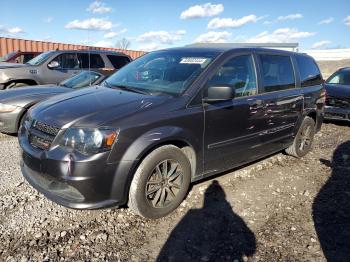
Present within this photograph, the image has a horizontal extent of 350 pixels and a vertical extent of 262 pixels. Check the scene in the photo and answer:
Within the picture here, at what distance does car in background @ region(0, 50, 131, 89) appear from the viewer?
339 inches

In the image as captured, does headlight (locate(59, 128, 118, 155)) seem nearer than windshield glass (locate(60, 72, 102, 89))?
Yes

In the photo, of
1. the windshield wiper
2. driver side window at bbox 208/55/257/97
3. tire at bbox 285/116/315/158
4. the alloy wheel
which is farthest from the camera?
tire at bbox 285/116/315/158

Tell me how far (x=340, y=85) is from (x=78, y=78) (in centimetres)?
704

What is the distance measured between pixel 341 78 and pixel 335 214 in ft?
24.6

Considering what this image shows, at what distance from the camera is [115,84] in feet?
14.3

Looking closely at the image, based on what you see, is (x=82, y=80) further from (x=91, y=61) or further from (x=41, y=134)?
(x=41, y=134)

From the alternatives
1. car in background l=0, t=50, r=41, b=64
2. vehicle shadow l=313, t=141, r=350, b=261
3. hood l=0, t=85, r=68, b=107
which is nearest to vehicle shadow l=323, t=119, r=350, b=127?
vehicle shadow l=313, t=141, r=350, b=261

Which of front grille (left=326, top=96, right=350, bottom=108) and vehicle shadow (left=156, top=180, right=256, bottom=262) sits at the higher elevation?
front grille (left=326, top=96, right=350, bottom=108)

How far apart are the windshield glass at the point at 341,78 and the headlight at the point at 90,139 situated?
8907mm

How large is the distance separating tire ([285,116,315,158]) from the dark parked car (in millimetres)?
763

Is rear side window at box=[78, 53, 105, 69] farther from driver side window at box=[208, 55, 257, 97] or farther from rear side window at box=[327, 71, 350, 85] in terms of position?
rear side window at box=[327, 71, 350, 85]

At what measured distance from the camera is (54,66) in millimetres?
9148

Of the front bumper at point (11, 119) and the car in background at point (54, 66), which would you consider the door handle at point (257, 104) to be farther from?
the car in background at point (54, 66)

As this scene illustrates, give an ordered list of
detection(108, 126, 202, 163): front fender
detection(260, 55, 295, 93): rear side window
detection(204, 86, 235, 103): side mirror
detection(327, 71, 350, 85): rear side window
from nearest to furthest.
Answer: detection(108, 126, 202, 163): front fender, detection(204, 86, 235, 103): side mirror, detection(260, 55, 295, 93): rear side window, detection(327, 71, 350, 85): rear side window
